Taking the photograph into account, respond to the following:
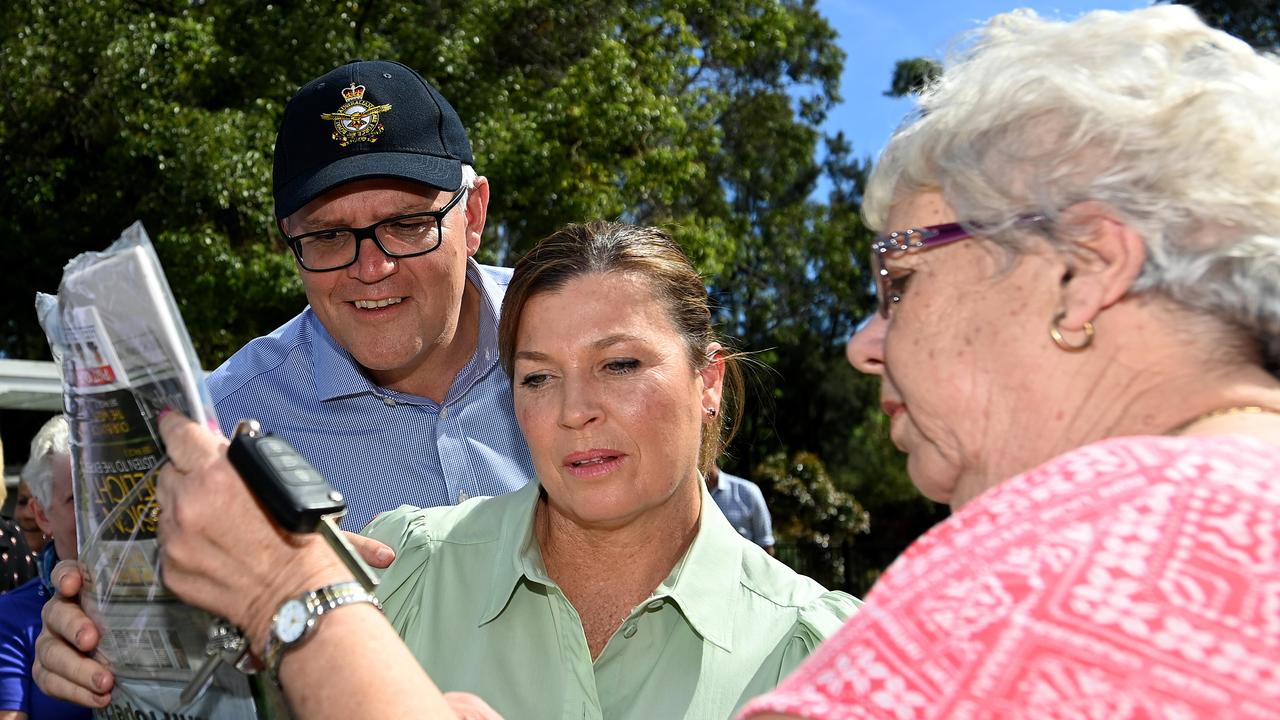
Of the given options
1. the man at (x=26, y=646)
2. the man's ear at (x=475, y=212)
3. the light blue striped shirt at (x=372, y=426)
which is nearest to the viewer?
the man at (x=26, y=646)

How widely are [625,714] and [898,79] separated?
27171 millimetres

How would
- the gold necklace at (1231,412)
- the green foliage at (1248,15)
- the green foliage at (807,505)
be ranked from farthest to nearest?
the green foliage at (807,505)
the green foliage at (1248,15)
the gold necklace at (1231,412)

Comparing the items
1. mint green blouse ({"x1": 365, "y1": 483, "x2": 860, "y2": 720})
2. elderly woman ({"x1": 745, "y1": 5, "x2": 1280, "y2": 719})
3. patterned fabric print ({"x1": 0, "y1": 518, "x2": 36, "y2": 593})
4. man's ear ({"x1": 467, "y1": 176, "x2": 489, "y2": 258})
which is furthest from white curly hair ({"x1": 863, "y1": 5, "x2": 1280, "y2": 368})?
patterned fabric print ({"x1": 0, "y1": 518, "x2": 36, "y2": 593})

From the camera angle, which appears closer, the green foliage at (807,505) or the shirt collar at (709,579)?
the shirt collar at (709,579)

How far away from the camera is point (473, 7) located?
45.0 feet

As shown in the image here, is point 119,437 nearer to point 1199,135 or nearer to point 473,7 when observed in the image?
point 1199,135

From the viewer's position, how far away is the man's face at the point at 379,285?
3273mm

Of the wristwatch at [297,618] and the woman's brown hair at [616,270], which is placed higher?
the woman's brown hair at [616,270]

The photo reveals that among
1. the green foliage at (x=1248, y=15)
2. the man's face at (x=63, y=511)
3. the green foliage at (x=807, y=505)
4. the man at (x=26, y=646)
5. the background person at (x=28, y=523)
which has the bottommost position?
the green foliage at (x=807, y=505)

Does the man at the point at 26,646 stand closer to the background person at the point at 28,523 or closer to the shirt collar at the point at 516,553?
the shirt collar at the point at 516,553

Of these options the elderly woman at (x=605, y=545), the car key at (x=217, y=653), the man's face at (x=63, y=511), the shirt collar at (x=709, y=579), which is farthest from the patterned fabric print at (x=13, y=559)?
the car key at (x=217, y=653)

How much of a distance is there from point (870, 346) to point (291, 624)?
0.90 metres

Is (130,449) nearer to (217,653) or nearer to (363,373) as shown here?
(217,653)

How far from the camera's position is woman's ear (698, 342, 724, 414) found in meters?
2.94
